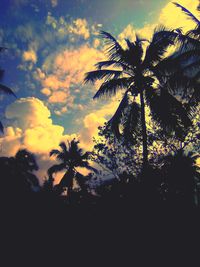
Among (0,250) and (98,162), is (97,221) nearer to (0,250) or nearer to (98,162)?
(0,250)

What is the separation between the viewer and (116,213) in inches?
363

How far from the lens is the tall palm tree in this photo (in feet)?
40.2

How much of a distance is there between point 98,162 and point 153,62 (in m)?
11.3

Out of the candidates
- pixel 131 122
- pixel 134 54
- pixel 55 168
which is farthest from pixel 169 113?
pixel 55 168

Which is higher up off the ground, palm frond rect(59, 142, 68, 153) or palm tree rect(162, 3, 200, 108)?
palm frond rect(59, 142, 68, 153)

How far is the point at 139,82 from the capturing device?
12914 mm

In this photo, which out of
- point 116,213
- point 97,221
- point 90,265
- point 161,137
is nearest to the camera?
point 90,265

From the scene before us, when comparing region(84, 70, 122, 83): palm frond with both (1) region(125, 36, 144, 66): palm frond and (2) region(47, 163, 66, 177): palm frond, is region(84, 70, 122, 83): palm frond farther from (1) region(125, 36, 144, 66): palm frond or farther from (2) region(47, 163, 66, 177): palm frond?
(2) region(47, 163, 66, 177): palm frond

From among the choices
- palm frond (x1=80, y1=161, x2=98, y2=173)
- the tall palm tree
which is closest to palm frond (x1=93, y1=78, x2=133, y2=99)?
the tall palm tree

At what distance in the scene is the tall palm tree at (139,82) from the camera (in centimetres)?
1227

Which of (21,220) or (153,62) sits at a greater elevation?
(153,62)

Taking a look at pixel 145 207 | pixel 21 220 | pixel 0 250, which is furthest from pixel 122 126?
pixel 0 250

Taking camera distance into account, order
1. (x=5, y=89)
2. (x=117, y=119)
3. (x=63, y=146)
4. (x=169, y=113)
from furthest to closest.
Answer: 1. (x=63, y=146)
2. (x=5, y=89)
3. (x=117, y=119)
4. (x=169, y=113)

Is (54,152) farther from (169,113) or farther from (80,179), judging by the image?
(169,113)
